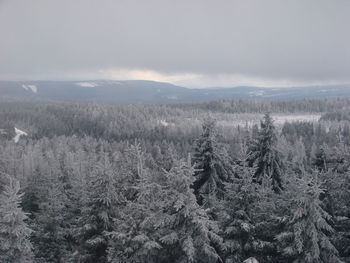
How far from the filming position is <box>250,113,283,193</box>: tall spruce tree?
29891mm

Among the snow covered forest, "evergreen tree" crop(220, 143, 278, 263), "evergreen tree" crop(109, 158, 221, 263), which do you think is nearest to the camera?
"evergreen tree" crop(109, 158, 221, 263)

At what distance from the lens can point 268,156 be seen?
1173 inches

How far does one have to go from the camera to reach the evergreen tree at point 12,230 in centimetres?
2522

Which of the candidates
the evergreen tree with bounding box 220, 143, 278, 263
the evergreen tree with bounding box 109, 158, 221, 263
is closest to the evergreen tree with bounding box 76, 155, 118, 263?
the evergreen tree with bounding box 109, 158, 221, 263

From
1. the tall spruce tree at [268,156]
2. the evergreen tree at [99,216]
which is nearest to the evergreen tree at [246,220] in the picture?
the tall spruce tree at [268,156]

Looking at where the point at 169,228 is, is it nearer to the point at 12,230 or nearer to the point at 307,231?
the point at 307,231

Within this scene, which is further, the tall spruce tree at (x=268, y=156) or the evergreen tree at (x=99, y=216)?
the tall spruce tree at (x=268, y=156)

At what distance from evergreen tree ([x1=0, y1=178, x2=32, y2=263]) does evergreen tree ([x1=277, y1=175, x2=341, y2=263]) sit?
52.3ft

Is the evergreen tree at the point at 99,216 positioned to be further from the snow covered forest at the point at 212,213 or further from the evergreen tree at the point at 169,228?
the evergreen tree at the point at 169,228

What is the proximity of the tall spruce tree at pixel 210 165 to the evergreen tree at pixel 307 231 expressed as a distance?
6.77 metres

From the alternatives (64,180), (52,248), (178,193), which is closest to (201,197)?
(178,193)

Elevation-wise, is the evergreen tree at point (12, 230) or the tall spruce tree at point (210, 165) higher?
the tall spruce tree at point (210, 165)

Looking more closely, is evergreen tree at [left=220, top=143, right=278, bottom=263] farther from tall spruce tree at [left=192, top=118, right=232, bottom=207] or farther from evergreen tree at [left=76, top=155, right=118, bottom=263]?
evergreen tree at [left=76, top=155, right=118, bottom=263]

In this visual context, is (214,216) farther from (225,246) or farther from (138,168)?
(138,168)
